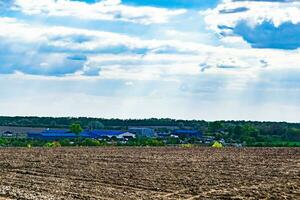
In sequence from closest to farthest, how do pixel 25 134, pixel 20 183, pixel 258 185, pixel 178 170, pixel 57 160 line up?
pixel 258 185 → pixel 20 183 → pixel 178 170 → pixel 57 160 → pixel 25 134

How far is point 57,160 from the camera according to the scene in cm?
5575

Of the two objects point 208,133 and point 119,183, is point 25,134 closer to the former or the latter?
point 208,133

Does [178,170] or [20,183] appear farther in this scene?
[178,170]

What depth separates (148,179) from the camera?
38188 millimetres

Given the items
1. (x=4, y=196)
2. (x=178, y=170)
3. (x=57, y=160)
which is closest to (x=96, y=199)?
(x=4, y=196)

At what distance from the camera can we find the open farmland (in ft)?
102

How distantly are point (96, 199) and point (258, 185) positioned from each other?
8.82 m

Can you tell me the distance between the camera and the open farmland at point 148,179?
102ft

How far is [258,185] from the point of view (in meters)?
34.6

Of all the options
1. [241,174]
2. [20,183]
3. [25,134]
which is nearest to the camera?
[20,183]

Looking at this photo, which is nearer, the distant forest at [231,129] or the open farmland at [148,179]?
the open farmland at [148,179]

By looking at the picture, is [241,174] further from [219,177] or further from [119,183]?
[119,183]

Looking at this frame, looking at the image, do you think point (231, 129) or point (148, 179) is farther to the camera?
point (231, 129)

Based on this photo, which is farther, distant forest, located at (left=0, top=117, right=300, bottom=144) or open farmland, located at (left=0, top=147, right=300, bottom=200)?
distant forest, located at (left=0, top=117, right=300, bottom=144)
